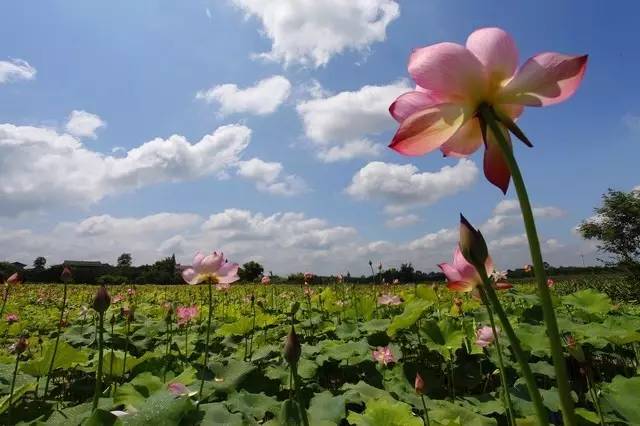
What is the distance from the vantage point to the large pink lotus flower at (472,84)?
58 centimetres

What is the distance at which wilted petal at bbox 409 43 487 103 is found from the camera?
0.59m

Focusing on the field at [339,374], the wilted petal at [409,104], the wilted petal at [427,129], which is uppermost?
the wilted petal at [409,104]

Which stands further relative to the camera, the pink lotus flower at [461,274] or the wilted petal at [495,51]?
the pink lotus flower at [461,274]

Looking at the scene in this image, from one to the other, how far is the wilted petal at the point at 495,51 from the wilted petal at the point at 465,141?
0.09m

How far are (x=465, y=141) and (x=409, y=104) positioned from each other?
0.12 m

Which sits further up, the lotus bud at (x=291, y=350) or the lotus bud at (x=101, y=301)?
the lotus bud at (x=101, y=301)

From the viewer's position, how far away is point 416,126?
2.04 feet

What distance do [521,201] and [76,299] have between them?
10.0 meters

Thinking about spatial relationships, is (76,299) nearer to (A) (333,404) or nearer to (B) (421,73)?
(A) (333,404)

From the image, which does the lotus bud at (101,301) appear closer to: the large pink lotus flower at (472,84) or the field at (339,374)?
the field at (339,374)

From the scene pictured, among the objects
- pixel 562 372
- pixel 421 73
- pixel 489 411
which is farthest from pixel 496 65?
pixel 489 411

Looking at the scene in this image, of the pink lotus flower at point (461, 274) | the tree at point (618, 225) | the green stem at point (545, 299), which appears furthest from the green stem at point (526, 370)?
the tree at point (618, 225)

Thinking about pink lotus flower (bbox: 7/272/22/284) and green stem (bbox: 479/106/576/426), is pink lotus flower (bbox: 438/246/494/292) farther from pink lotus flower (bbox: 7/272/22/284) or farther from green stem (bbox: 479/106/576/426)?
pink lotus flower (bbox: 7/272/22/284)

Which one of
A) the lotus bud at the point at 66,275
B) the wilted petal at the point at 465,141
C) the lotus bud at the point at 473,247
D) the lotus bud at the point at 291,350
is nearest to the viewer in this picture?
the lotus bud at the point at 473,247
